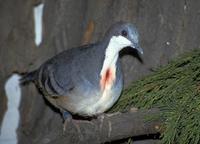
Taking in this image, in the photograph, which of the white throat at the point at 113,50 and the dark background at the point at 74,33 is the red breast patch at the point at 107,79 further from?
the dark background at the point at 74,33

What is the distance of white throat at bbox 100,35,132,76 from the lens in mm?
2162

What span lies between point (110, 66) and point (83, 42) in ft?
2.01

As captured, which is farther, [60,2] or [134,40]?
[60,2]

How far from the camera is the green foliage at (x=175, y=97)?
2.01 m

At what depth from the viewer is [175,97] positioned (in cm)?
215

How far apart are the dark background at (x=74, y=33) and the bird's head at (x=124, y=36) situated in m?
0.42

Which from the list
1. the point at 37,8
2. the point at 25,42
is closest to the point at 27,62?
the point at 25,42

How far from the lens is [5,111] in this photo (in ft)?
9.89

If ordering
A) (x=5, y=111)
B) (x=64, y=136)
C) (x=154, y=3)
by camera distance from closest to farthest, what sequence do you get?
(x=64, y=136)
(x=154, y=3)
(x=5, y=111)

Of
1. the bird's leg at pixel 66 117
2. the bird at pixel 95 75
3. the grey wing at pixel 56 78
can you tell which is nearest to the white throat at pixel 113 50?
the bird at pixel 95 75

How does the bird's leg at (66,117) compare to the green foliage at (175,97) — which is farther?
the bird's leg at (66,117)

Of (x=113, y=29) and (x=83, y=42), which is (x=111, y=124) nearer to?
(x=113, y=29)

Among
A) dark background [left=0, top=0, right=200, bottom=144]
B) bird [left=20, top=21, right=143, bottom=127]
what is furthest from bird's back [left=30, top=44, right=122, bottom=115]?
dark background [left=0, top=0, right=200, bottom=144]

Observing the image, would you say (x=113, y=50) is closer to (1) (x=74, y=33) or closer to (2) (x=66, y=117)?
(2) (x=66, y=117)
